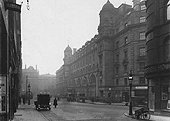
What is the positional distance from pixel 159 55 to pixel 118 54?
31.3 m

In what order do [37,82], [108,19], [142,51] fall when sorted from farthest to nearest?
[37,82], [108,19], [142,51]

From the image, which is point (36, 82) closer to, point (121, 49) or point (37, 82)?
point (37, 82)

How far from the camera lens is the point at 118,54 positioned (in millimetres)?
53875

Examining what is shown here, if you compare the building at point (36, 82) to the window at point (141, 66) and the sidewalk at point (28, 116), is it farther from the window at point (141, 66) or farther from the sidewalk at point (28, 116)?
the sidewalk at point (28, 116)

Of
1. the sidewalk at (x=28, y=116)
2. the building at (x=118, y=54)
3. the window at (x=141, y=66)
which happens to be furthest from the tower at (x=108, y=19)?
the sidewalk at (x=28, y=116)

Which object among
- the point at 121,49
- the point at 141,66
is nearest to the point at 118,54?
the point at 121,49

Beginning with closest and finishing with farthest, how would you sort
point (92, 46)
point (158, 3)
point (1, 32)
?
→ point (1, 32) → point (158, 3) → point (92, 46)

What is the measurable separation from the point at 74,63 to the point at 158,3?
74112 millimetres

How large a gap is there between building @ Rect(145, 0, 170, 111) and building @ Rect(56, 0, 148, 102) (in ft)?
67.0

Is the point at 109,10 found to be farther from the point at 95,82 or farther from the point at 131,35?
the point at 95,82

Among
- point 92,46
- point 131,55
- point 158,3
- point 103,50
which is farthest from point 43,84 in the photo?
point 158,3

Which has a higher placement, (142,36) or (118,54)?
(142,36)

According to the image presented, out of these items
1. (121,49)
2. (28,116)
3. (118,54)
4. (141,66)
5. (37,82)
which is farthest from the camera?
(37,82)

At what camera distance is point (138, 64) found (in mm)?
45562
